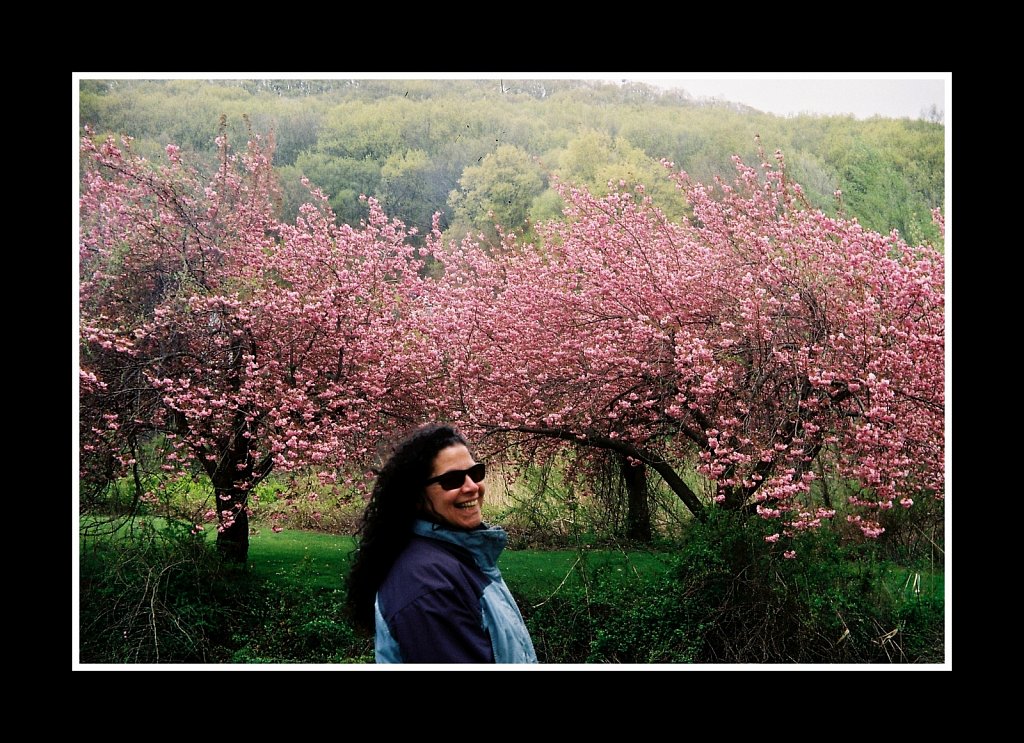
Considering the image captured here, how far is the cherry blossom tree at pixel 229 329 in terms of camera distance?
4125 millimetres

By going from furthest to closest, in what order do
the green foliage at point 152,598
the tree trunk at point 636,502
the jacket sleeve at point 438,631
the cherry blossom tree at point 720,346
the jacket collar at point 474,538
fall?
the tree trunk at point 636,502, the green foliage at point 152,598, the cherry blossom tree at point 720,346, the jacket collar at point 474,538, the jacket sleeve at point 438,631

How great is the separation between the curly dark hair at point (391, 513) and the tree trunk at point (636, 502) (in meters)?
2.13

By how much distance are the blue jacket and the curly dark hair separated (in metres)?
0.07

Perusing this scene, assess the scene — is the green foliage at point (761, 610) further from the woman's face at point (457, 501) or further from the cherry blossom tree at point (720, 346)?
the woman's face at point (457, 501)

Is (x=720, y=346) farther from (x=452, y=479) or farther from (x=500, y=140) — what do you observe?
(x=452, y=479)

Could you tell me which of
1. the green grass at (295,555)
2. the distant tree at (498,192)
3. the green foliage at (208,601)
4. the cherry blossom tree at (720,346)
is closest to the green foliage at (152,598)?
the green foliage at (208,601)

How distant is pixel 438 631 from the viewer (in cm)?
201

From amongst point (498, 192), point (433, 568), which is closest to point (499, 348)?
point (498, 192)

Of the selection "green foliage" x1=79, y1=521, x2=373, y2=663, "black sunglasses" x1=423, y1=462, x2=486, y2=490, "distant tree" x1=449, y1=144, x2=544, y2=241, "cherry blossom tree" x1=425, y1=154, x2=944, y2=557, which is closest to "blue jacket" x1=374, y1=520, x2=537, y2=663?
"black sunglasses" x1=423, y1=462, x2=486, y2=490

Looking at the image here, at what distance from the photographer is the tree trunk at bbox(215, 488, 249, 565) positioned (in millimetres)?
4297

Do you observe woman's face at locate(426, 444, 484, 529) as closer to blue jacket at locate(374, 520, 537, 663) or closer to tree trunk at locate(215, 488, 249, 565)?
blue jacket at locate(374, 520, 537, 663)

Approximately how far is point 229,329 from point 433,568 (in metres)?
2.50

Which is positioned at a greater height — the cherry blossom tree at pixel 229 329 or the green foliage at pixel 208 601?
the cherry blossom tree at pixel 229 329
